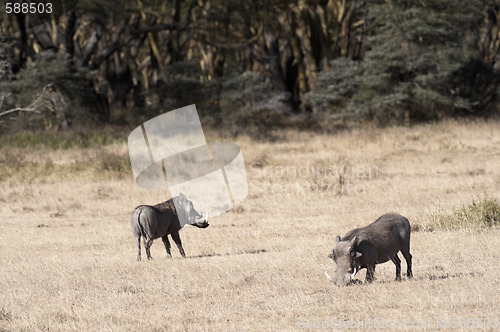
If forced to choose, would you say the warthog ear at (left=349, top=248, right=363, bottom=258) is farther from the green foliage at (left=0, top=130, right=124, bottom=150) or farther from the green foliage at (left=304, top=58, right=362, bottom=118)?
the green foliage at (left=304, top=58, right=362, bottom=118)

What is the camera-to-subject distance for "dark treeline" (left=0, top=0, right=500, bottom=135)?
91.5 feet

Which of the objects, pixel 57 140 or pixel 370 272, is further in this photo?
pixel 57 140

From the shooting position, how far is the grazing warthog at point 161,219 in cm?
951

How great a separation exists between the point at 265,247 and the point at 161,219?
1.75 meters

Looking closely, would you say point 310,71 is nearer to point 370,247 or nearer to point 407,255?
point 407,255

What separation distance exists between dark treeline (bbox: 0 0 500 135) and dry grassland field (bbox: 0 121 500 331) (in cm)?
694

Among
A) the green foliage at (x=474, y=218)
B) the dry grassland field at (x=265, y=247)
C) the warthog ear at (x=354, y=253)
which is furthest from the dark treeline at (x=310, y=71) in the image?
the warthog ear at (x=354, y=253)

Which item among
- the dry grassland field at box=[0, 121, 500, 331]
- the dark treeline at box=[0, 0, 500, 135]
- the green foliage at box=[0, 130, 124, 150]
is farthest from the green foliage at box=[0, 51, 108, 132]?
the dry grassland field at box=[0, 121, 500, 331]

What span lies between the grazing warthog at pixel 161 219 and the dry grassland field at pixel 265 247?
0.36 m

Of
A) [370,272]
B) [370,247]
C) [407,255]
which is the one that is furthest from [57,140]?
[370,247]

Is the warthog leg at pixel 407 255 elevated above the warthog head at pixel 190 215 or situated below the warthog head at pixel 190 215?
above

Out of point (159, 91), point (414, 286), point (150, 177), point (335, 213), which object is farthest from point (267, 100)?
point (414, 286)

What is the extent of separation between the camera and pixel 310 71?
108ft

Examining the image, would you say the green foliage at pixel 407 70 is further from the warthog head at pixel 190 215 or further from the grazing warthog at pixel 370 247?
the grazing warthog at pixel 370 247
